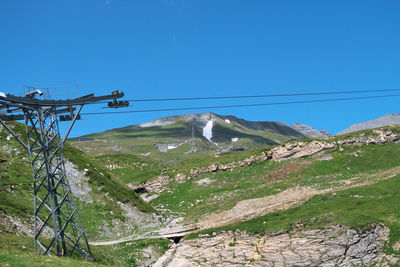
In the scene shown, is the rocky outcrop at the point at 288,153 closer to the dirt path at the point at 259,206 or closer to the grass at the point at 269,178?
the grass at the point at 269,178

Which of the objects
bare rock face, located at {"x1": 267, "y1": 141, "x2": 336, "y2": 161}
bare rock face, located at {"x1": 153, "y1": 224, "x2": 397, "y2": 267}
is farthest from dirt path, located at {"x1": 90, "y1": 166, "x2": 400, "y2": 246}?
bare rock face, located at {"x1": 267, "y1": 141, "x2": 336, "y2": 161}

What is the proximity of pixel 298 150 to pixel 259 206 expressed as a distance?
37.2 meters

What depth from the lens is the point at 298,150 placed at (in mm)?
91812

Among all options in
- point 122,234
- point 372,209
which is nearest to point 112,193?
point 122,234

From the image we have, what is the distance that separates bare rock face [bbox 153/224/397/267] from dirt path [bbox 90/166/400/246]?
6804 mm

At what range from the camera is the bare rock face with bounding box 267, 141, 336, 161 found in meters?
89.4

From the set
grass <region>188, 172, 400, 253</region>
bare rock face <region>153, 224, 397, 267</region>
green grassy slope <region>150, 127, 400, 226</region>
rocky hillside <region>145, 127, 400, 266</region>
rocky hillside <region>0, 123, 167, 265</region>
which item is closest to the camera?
bare rock face <region>153, 224, 397, 267</region>

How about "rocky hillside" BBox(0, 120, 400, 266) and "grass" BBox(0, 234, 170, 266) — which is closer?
"grass" BBox(0, 234, 170, 266)

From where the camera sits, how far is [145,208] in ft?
220

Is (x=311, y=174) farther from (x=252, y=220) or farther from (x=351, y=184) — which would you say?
(x=252, y=220)

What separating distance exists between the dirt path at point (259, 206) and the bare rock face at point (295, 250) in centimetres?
680

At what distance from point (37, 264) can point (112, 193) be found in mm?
42651

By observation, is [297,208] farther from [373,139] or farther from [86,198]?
[373,139]

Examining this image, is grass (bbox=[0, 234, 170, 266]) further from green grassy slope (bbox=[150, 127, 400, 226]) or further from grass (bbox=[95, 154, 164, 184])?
grass (bbox=[95, 154, 164, 184])
